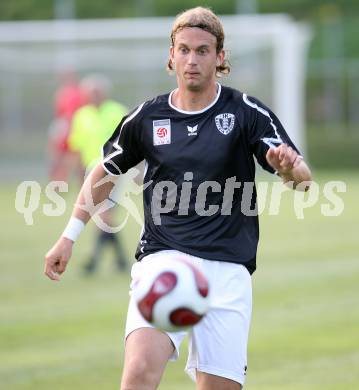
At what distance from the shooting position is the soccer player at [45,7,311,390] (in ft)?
18.8

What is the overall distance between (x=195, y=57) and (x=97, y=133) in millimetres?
9863

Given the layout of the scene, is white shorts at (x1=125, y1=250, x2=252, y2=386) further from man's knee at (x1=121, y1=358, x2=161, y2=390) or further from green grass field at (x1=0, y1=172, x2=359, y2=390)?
green grass field at (x1=0, y1=172, x2=359, y2=390)

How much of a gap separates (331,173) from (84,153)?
19871 mm

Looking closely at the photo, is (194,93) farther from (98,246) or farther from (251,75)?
(251,75)

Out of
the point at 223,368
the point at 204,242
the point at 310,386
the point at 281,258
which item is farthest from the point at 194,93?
the point at 281,258

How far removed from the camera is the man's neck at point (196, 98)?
236 inches

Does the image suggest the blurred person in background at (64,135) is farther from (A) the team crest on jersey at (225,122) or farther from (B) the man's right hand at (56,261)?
(A) the team crest on jersey at (225,122)

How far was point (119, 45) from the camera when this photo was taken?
3159 centimetres

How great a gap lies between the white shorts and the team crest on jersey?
0.68 meters

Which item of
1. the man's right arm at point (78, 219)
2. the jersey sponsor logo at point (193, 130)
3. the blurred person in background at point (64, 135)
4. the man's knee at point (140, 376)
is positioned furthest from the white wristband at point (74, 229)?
the blurred person in background at point (64, 135)

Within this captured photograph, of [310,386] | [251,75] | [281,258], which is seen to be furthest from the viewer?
[251,75]

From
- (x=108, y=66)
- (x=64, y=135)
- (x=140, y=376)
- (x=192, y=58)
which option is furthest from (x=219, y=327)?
(x=108, y=66)

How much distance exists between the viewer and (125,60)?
3155cm

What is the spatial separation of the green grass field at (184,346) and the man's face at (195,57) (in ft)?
9.96
